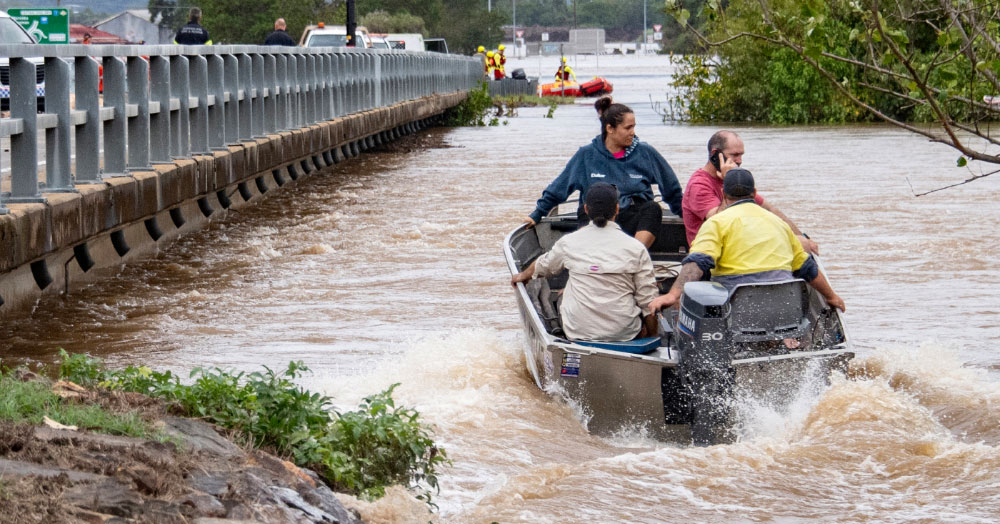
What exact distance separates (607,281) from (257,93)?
451 inches

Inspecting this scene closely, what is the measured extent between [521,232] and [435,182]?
13862 mm

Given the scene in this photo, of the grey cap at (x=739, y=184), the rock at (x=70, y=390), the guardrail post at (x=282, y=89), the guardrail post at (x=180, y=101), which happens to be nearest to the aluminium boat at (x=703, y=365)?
the grey cap at (x=739, y=184)

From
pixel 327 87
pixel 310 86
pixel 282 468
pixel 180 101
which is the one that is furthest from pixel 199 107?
pixel 282 468

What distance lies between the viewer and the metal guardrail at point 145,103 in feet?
32.3

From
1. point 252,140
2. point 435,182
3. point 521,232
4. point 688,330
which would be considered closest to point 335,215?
point 252,140

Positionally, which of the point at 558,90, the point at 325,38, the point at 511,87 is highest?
the point at 325,38

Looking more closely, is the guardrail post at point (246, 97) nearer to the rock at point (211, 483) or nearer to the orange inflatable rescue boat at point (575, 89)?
the rock at point (211, 483)

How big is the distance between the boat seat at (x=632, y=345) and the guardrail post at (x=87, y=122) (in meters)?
5.10

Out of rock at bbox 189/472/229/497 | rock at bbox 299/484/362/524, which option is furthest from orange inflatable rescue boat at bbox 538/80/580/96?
rock at bbox 189/472/229/497

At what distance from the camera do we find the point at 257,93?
60.4 ft

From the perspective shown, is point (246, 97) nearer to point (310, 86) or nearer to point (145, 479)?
point (310, 86)

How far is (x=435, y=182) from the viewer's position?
24.1 metres

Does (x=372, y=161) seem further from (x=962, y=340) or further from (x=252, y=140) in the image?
(x=962, y=340)

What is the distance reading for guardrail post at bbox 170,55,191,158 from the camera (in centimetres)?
1412
